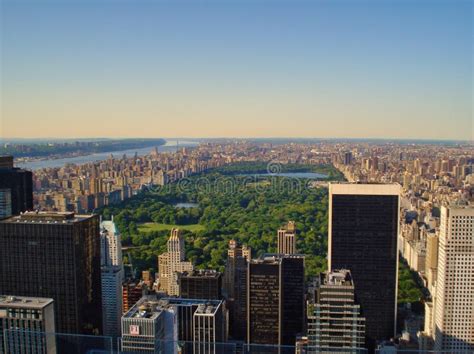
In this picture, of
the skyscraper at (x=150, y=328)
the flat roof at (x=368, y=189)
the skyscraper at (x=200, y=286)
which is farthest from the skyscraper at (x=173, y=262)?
the skyscraper at (x=150, y=328)

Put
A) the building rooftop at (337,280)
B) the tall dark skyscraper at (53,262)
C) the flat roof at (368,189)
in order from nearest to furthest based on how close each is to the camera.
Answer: the building rooftop at (337,280) → the tall dark skyscraper at (53,262) → the flat roof at (368,189)

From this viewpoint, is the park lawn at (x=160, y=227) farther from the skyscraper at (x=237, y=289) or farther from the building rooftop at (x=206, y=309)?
the building rooftop at (x=206, y=309)

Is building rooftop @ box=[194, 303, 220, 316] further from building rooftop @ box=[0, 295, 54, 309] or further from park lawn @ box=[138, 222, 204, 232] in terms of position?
park lawn @ box=[138, 222, 204, 232]

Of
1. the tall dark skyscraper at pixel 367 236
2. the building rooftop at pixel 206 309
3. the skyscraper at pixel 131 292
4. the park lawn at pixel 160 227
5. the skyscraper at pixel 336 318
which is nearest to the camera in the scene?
the skyscraper at pixel 336 318

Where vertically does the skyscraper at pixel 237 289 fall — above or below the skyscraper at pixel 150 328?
below

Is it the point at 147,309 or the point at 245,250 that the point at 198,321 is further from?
the point at 245,250

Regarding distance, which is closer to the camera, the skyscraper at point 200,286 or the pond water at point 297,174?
the skyscraper at point 200,286

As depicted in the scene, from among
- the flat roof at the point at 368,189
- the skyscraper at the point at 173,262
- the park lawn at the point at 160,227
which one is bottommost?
the skyscraper at the point at 173,262
